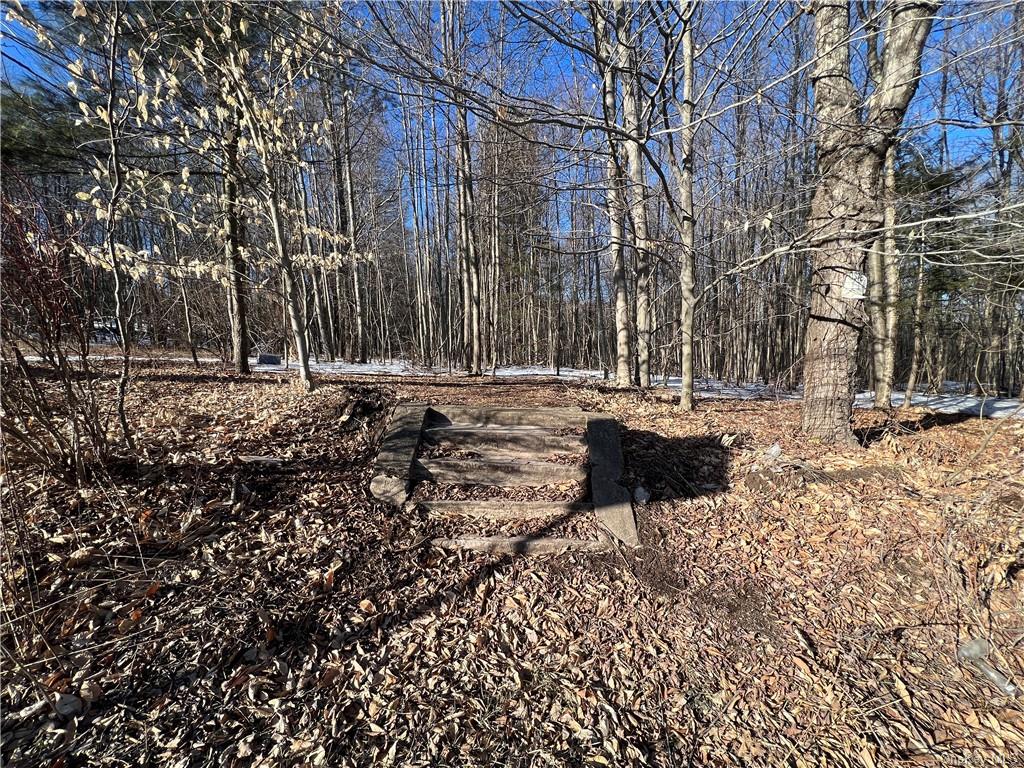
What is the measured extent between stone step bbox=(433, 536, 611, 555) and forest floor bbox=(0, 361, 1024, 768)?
0.23 feet

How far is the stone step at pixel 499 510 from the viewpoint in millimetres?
3420

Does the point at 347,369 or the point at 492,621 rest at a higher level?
the point at 347,369

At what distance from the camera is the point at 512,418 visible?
4285 millimetres

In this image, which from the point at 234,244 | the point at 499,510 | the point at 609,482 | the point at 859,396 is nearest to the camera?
the point at 499,510

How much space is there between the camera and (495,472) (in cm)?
379

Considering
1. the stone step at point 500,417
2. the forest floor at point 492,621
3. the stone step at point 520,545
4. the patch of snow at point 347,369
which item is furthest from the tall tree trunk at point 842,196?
the patch of snow at point 347,369

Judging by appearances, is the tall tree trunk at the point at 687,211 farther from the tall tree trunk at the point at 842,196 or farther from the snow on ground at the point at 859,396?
the snow on ground at the point at 859,396

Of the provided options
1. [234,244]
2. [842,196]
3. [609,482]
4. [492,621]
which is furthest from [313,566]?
[234,244]

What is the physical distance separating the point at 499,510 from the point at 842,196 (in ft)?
14.9

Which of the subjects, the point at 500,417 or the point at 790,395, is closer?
the point at 500,417

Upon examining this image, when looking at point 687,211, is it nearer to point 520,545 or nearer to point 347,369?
point 520,545

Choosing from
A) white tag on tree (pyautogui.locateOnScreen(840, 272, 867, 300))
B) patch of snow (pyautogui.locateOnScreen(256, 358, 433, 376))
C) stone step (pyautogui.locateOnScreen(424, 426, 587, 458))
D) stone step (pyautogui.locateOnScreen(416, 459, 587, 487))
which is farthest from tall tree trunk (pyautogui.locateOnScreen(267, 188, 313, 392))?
white tag on tree (pyautogui.locateOnScreen(840, 272, 867, 300))

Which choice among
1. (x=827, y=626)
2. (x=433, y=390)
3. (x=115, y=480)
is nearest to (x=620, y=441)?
(x=827, y=626)

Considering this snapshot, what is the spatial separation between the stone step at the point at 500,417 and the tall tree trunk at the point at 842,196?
262 cm
